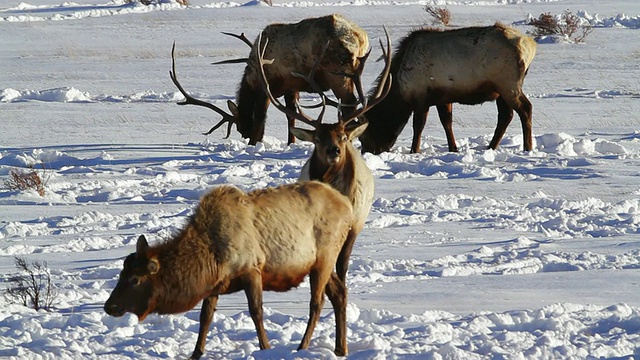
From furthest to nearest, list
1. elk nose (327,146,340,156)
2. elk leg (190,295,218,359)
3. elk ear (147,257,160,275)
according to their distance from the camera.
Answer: elk nose (327,146,340,156) → elk leg (190,295,218,359) → elk ear (147,257,160,275)

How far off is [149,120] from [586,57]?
14.0 meters

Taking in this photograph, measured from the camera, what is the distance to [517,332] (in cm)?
741

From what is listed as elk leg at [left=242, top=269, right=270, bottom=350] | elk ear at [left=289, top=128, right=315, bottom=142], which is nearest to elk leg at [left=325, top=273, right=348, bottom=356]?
elk leg at [left=242, top=269, right=270, bottom=350]

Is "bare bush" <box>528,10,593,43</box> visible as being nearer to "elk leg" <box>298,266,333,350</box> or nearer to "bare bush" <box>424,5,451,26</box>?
"bare bush" <box>424,5,451,26</box>

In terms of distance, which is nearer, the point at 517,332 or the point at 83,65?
the point at 517,332

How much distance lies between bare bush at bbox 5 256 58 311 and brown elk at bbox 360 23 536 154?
329 inches

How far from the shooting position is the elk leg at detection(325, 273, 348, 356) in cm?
703

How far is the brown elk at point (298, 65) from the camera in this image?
1650 centimetres

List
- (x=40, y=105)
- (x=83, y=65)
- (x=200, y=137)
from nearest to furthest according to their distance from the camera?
1. (x=200, y=137)
2. (x=40, y=105)
3. (x=83, y=65)

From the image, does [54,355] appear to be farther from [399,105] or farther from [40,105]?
[40,105]

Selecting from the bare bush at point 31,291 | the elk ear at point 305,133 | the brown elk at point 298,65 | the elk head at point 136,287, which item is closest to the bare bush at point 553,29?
the brown elk at point 298,65

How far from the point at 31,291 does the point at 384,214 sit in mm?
4974

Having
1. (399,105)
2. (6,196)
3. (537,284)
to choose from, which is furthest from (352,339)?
(399,105)

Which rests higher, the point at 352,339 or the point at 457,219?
the point at 352,339
